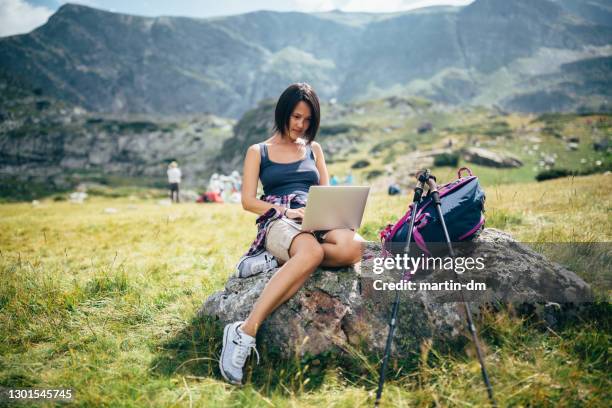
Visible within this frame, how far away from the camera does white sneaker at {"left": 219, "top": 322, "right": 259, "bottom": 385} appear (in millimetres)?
3527

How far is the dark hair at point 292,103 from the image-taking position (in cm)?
505

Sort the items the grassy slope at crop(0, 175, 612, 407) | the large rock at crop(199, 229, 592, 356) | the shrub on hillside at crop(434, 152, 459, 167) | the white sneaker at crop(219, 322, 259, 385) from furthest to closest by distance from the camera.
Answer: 1. the shrub on hillside at crop(434, 152, 459, 167)
2. the large rock at crop(199, 229, 592, 356)
3. the white sneaker at crop(219, 322, 259, 385)
4. the grassy slope at crop(0, 175, 612, 407)

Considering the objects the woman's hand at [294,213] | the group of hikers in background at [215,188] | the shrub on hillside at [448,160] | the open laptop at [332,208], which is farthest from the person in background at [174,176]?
the shrub on hillside at [448,160]

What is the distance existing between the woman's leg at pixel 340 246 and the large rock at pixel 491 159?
1486 inches

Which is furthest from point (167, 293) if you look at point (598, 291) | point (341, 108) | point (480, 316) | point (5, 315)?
point (341, 108)

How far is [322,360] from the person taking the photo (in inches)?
150

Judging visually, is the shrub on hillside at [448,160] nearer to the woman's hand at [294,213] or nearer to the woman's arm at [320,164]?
the woman's arm at [320,164]

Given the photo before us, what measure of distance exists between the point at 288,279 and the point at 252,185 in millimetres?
1711

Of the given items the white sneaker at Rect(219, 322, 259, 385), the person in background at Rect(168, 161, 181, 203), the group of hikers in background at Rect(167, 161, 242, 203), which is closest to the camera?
the white sneaker at Rect(219, 322, 259, 385)

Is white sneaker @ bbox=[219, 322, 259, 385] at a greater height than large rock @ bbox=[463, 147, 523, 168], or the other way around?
large rock @ bbox=[463, 147, 523, 168]

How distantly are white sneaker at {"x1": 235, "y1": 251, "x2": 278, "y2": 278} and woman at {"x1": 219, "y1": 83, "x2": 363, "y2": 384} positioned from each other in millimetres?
104

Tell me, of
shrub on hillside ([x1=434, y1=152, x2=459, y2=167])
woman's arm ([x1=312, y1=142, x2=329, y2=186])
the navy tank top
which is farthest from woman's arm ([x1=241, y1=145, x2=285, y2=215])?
shrub on hillside ([x1=434, y1=152, x2=459, y2=167])

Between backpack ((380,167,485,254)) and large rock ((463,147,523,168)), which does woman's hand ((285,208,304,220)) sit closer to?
backpack ((380,167,485,254))

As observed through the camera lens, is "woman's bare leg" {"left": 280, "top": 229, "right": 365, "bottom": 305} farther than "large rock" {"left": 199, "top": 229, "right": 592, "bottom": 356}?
Yes
